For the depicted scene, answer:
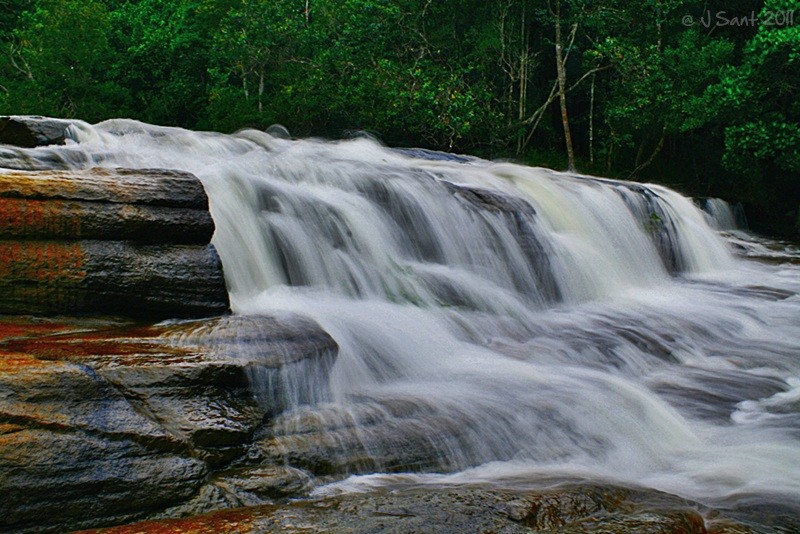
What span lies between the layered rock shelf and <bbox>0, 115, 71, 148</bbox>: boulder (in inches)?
221

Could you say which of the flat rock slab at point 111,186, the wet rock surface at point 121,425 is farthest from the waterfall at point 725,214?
the wet rock surface at point 121,425

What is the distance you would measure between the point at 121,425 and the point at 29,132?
7.99 metres

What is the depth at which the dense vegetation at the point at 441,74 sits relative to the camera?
1856 cm

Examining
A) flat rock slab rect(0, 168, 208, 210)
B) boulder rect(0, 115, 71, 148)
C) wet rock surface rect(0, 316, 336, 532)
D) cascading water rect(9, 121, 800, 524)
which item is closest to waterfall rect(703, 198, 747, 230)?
cascading water rect(9, 121, 800, 524)

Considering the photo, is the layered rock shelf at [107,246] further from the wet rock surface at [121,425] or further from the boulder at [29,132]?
the boulder at [29,132]

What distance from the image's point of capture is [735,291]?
9000 mm

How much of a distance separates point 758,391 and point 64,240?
507 centimetres

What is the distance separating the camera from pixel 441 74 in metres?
21.0

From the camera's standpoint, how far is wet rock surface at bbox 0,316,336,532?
2.80m

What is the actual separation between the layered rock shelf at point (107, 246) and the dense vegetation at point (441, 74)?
14.0 metres

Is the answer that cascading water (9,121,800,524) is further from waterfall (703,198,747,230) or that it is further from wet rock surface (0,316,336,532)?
waterfall (703,198,747,230)

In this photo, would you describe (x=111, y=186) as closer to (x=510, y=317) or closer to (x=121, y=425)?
(x=121, y=425)

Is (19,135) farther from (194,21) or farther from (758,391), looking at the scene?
(194,21)

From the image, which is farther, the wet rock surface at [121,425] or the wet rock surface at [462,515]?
the wet rock surface at [121,425]
